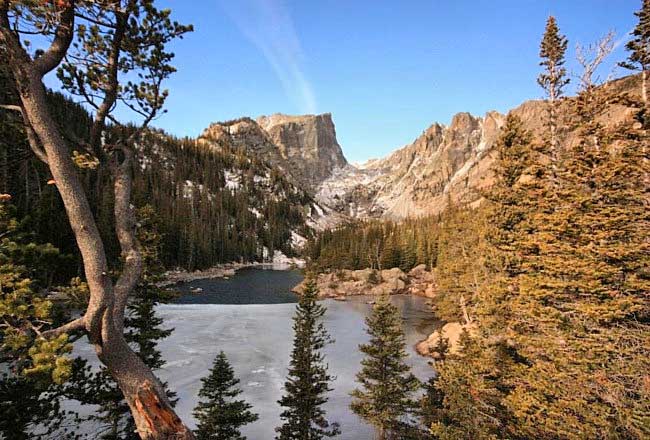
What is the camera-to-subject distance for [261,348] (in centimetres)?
2584

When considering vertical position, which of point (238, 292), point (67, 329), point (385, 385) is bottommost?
point (238, 292)

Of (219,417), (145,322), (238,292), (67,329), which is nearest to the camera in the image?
(67,329)

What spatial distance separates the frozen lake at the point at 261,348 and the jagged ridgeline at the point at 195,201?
18132mm

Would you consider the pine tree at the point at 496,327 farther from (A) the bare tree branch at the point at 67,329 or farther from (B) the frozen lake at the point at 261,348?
(A) the bare tree branch at the point at 67,329

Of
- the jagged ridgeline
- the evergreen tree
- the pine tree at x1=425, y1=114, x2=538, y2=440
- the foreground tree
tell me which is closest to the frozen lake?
the evergreen tree

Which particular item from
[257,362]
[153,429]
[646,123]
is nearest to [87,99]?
[153,429]

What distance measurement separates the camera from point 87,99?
508cm

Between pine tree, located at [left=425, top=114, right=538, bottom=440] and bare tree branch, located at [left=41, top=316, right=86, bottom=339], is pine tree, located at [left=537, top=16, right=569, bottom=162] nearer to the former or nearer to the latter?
pine tree, located at [left=425, top=114, right=538, bottom=440]

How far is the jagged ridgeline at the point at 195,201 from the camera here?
147 ft

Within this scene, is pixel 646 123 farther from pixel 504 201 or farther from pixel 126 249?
pixel 126 249

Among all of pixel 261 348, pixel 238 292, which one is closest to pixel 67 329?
pixel 261 348

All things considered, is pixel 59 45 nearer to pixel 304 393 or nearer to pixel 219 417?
pixel 219 417

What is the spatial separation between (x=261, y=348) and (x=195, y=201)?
112099 millimetres

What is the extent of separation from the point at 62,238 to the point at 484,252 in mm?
44046
